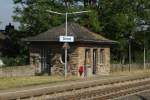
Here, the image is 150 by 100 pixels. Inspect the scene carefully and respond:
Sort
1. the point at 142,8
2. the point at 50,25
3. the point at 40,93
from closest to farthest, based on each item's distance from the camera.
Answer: the point at 40,93 < the point at 50,25 < the point at 142,8

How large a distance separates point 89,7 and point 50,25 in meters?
5.68

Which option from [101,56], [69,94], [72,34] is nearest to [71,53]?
[72,34]

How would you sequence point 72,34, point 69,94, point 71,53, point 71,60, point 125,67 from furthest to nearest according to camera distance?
point 125,67, point 72,34, point 71,53, point 71,60, point 69,94

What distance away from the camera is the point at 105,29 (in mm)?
63562

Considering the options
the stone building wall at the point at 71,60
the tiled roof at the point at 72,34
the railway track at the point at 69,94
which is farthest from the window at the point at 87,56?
the railway track at the point at 69,94

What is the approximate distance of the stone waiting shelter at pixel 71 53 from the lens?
45531mm

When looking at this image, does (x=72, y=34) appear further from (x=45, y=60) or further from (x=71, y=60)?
(x=45, y=60)

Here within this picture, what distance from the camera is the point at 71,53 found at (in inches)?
1811

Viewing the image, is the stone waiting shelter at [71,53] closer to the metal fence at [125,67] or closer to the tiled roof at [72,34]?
the tiled roof at [72,34]

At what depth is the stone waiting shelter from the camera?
45.5m

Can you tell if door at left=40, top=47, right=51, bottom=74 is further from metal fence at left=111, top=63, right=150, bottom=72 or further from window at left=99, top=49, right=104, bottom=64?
metal fence at left=111, top=63, right=150, bottom=72

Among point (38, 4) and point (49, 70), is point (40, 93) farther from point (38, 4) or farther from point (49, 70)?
point (38, 4)

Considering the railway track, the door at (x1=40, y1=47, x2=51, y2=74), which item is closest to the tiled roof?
the door at (x1=40, y1=47, x2=51, y2=74)

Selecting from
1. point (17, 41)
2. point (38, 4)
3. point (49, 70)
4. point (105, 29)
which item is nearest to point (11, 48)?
point (17, 41)
